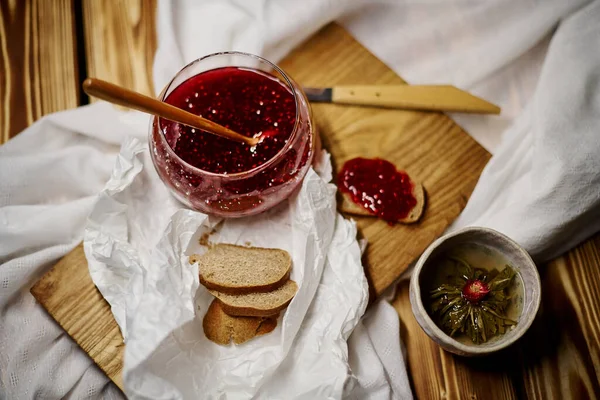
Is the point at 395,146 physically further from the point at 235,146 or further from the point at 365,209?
the point at 235,146

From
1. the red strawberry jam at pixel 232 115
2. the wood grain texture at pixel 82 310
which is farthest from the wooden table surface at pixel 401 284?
the wood grain texture at pixel 82 310

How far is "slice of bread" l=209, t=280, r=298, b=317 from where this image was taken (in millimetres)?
1275

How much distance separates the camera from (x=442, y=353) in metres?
1.39

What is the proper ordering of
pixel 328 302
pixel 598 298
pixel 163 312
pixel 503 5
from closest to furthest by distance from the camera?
pixel 163 312 → pixel 328 302 → pixel 598 298 → pixel 503 5

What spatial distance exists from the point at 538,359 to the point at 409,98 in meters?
0.67

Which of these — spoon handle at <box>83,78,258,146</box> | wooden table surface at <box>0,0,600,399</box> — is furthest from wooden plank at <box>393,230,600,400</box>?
spoon handle at <box>83,78,258,146</box>

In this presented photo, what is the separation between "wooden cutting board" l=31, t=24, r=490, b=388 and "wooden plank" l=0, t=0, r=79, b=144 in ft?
1.39

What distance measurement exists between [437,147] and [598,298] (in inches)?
20.1

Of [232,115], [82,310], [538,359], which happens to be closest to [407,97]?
[232,115]

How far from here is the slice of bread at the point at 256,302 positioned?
4.18 feet

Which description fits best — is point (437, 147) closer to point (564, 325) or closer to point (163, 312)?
A: point (564, 325)

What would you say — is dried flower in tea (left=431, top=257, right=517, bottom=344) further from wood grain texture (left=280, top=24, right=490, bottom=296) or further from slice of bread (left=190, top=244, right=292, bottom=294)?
slice of bread (left=190, top=244, right=292, bottom=294)

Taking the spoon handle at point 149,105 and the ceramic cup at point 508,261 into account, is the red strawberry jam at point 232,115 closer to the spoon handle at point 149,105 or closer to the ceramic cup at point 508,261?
the spoon handle at point 149,105

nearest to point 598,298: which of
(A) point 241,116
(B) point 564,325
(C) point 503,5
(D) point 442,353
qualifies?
(B) point 564,325
